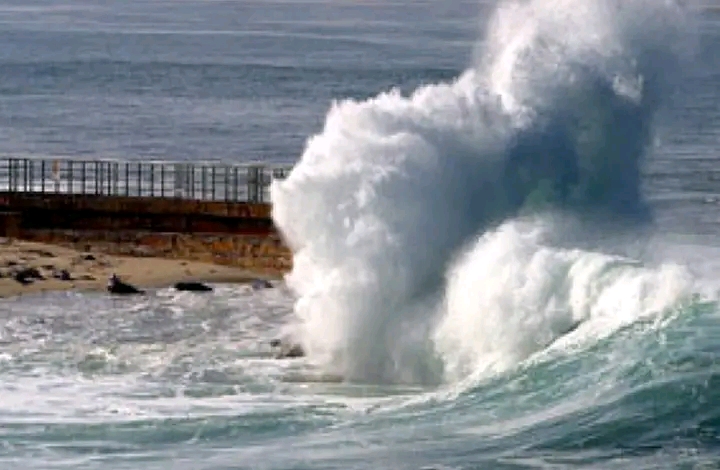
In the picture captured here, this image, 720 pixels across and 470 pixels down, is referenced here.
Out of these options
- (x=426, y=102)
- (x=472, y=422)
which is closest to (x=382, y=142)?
(x=426, y=102)

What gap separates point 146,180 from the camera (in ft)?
163

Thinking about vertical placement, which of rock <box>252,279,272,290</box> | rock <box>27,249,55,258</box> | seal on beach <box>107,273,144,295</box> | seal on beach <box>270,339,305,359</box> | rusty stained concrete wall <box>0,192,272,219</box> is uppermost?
rusty stained concrete wall <box>0,192,272,219</box>

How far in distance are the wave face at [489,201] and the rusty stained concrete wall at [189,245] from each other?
15.7 feet

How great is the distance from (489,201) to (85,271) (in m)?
8.64

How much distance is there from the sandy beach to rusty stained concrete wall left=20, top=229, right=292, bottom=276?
0.50m

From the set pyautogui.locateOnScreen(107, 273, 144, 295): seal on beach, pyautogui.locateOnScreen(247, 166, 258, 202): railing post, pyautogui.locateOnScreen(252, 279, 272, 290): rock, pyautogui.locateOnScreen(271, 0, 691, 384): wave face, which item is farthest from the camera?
pyautogui.locateOnScreen(247, 166, 258, 202): railing post

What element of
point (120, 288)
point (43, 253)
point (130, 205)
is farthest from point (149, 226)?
point (120, 288)

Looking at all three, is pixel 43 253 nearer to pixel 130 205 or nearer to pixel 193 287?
pixel 130 205

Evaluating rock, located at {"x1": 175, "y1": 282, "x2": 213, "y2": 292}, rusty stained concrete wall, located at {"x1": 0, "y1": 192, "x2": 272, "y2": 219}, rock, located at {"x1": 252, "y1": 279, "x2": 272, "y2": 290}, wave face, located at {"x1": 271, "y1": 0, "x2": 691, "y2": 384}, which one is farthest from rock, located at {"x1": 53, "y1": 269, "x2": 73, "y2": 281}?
wave face, located at {"x1": 271, "y1": 0, "x2": 691, "y2": 384}

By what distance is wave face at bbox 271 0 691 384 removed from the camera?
81.9 feet

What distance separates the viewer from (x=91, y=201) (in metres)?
40.3

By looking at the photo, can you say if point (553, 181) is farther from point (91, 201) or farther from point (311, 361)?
point (91, 201)

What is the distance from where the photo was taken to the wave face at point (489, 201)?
25.0 meters

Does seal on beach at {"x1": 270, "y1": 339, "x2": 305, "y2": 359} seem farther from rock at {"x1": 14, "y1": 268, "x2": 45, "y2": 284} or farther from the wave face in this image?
rock at {"x1": 14, "y1": 268, "x2": 45, "y2": 284}
